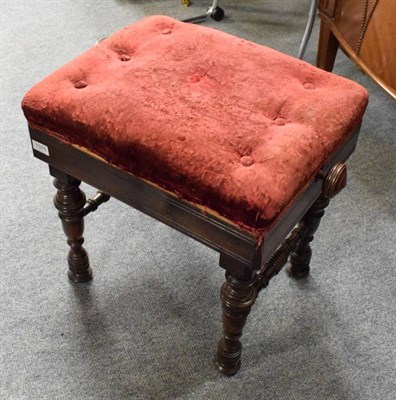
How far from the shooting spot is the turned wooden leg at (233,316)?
866 millimetres

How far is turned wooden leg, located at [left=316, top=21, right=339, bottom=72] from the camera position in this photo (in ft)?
5.12

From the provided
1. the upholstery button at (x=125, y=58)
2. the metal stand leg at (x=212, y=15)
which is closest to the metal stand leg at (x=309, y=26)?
the metal stand leg at (x=212, y=15)

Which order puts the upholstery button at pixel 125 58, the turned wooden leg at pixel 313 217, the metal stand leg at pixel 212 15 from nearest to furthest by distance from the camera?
1. the turned wooden leg at pixel 313 217
2. the upholstery button at pixel 125 58
3. the metal stand leg at pixel 212 15

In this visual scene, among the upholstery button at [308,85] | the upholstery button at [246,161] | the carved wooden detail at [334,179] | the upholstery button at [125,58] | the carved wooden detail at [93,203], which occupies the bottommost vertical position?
the carved wooden detail at [93,203]

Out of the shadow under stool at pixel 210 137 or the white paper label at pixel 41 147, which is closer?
the shadow under stool at pixel 210 137

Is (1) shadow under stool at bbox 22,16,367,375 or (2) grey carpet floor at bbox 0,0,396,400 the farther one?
(2) grey carpet floor at bbox 0,0,396,400

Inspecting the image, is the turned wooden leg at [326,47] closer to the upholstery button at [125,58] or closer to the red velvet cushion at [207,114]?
the red velvet cushion at [207,114]

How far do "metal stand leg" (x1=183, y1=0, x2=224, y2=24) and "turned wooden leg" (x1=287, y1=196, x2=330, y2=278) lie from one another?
41.7 inches

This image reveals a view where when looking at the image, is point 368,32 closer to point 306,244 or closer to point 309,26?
point 309,26

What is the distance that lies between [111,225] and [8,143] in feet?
1.29

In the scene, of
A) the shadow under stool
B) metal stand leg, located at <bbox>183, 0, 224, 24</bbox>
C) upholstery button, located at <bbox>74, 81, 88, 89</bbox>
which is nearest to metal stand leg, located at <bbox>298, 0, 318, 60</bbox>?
metal stand leg, located at <bbox>183, 0, 224, 24</bbox>

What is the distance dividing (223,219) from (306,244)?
0.39 meters

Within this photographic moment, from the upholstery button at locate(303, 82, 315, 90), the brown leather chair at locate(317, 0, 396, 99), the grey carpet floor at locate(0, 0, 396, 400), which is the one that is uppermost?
the upholstery button at locate(303, 82, 315, 90)

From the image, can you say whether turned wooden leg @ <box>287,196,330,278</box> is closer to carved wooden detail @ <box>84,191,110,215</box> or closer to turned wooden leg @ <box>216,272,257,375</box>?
turned wooden leg @ <box>216,272,257,375</box>
